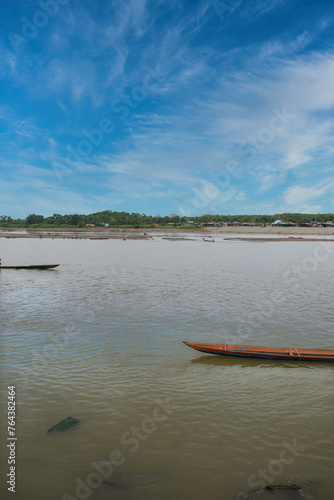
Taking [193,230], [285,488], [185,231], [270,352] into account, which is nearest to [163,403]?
[285,488]

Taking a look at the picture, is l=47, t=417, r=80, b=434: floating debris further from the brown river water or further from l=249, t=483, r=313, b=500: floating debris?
l=249, t=483, r=313, b=500: floating debris

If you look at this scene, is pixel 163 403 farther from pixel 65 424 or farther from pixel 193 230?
pixel 193 230

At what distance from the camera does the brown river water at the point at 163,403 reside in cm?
586

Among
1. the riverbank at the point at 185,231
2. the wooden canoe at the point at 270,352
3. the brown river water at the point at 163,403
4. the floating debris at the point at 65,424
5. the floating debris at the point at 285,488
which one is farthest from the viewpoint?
the riverbank at the point at 185,231

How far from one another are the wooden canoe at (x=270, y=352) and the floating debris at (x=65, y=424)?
4.55 metres

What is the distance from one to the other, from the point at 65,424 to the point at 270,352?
6.62 meters

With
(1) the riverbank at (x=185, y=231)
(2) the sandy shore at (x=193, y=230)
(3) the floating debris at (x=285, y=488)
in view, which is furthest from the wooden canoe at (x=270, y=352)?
(1) the riverbank at (x=185, y=231)

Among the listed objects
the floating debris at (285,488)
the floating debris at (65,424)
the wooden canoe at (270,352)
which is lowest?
the floating debris at (285,488)

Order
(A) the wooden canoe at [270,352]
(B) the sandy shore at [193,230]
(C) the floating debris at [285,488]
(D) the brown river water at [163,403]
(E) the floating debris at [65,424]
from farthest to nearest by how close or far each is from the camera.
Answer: (B) the sandy shore at [193,230] < (A) the wooden canoe at [270,352] < (E) the floating debris at [65,424] < (D) the brown river water at [163,403] < (C) the floating debris at [285,488]

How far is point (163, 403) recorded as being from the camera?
8305 mm

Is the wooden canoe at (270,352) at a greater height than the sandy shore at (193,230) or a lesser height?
lesser

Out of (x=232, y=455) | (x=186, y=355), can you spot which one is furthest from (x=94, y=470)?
(x=186, y=355)

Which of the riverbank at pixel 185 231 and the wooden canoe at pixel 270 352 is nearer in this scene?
the wooden canoe at pixel 270 352

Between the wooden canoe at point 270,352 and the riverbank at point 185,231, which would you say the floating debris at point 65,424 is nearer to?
the wooden canoe at point 270,352
